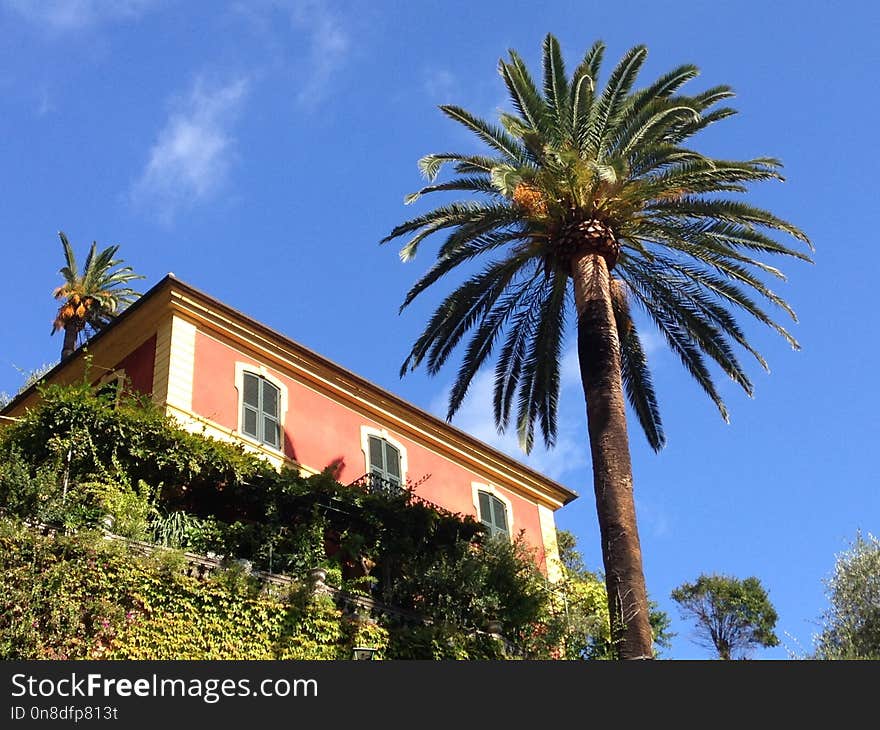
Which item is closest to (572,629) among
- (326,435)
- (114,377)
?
(326,435)

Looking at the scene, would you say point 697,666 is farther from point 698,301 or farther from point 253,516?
point 698,301

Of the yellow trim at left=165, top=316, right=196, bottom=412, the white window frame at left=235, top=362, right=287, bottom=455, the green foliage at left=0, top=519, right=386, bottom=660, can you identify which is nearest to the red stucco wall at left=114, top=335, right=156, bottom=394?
the yellow trim at left=165, top=316, right=196, bottom=412

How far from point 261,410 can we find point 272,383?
0.86m

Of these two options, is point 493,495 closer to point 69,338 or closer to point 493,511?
point 493,511

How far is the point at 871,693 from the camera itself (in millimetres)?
10898

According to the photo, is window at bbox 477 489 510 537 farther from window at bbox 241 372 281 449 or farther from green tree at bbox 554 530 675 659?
window at bbox 241 372 281 449

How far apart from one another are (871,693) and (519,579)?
8.44 m

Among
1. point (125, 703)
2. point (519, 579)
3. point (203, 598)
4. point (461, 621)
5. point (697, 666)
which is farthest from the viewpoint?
point (519, 579)

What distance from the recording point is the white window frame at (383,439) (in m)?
23.1

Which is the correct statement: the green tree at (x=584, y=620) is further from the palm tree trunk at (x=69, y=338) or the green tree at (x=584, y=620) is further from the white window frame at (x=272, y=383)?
the palm tree trunk at (x=69, y=338)

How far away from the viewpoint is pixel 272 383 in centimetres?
2164

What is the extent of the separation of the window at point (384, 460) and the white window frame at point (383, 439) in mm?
59

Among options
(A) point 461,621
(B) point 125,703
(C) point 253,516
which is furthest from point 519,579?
(B) point 125,703

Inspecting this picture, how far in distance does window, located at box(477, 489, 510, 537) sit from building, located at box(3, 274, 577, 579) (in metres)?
0.03
